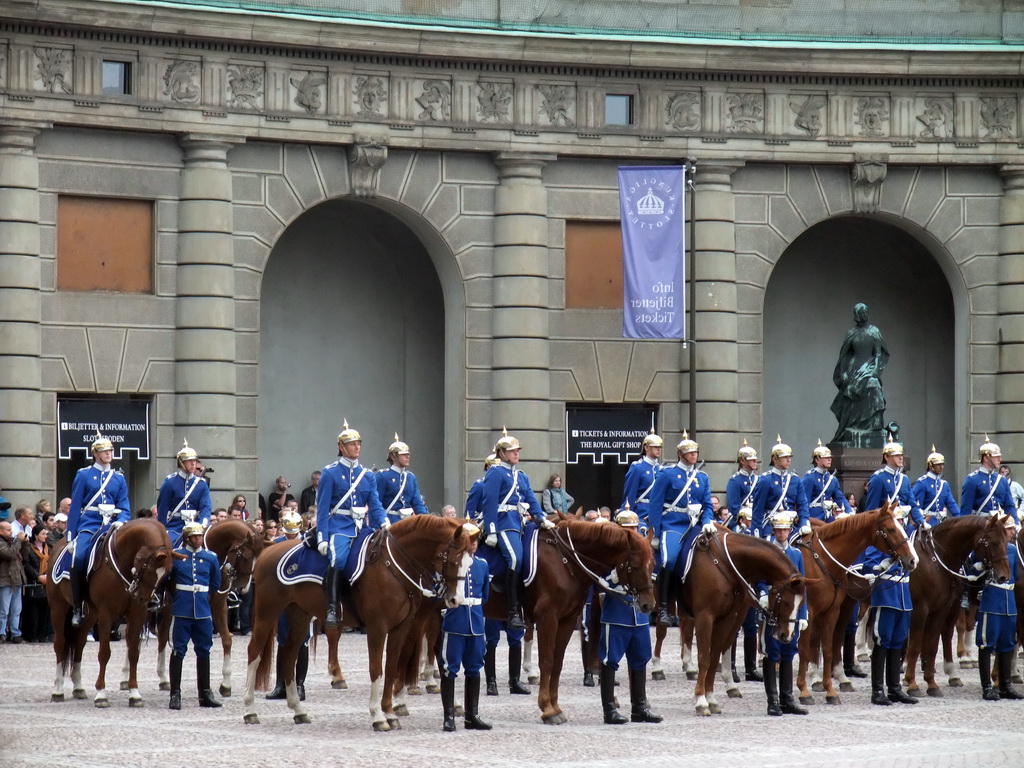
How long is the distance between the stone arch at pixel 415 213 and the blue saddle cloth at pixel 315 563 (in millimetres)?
15789

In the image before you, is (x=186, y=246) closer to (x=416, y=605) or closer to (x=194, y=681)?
(x=194, y=681)

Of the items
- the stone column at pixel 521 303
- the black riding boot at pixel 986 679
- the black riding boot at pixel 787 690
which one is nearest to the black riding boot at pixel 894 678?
the black riding boot at pixel 986 679

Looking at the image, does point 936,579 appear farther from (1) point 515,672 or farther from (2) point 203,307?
(2) point 203,307

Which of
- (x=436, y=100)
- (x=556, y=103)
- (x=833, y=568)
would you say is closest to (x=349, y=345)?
(x=436, y=100)

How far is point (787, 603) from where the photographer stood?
1927 cm

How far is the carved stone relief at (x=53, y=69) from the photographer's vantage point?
3212cm

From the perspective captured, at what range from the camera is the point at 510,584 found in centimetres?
1969

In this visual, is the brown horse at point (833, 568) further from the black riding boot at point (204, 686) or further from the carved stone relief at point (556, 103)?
the carved stone relief at point (556, 103)

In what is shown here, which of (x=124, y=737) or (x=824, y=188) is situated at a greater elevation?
(x=824, y=188)

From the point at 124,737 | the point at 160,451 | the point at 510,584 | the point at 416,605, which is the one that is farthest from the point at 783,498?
the point at 160,451

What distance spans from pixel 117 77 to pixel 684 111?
10.5 metres

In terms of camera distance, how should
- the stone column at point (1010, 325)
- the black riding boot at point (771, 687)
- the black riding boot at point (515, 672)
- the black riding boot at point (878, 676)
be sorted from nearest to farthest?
the black riding boot at point (771, 687) → the black riding boot at point (878, 676) → the black riding boot at point (515, 672) → the stone column at point (1010, 325)

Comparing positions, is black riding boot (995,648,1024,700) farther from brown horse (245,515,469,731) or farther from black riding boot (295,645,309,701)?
black riding boot (295,645,309,701)

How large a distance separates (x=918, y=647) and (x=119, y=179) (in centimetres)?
1740
